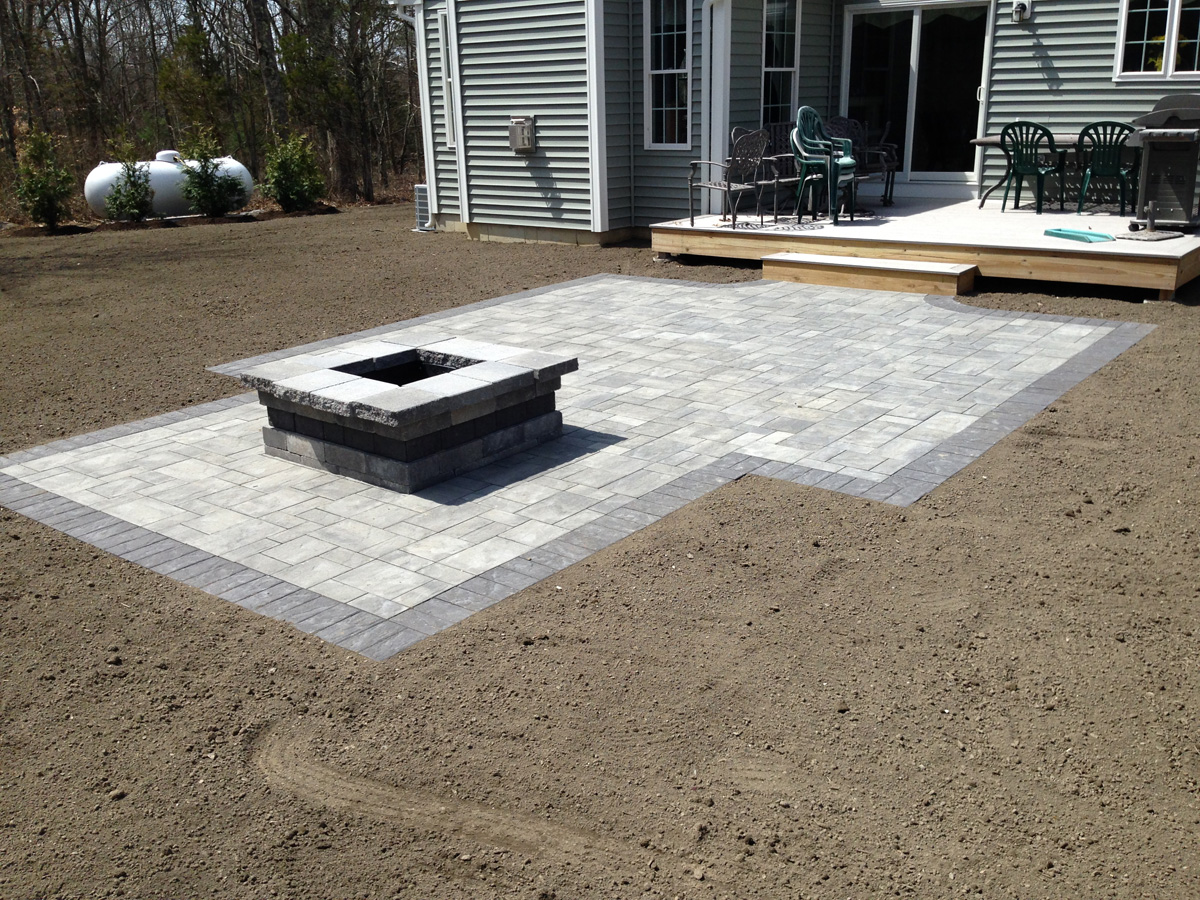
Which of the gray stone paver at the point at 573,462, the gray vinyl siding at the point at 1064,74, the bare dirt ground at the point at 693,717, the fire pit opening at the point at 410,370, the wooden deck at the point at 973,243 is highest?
the gray vinyl siding at the point at 1064,74

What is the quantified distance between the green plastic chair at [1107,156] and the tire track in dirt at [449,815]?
29.9 ft

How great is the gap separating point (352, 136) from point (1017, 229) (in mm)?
12775

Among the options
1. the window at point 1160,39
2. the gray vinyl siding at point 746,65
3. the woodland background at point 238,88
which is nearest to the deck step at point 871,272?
the gray vinyl siding at point 746,65

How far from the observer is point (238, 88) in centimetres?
2166

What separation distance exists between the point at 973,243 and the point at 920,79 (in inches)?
164

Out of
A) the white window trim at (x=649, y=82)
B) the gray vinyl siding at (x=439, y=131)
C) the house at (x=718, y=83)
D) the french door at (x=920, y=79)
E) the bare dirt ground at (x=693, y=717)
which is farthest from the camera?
the gray vinyl siding at (x=439, y=131)

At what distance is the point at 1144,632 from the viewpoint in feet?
11.6

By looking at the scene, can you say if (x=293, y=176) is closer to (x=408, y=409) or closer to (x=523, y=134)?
(x=523, y=134)

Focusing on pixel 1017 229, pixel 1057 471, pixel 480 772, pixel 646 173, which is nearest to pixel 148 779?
pixel 480 772

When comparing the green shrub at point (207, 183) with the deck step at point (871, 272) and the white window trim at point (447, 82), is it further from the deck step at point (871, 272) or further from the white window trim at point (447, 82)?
the deck step at point (871, 272)

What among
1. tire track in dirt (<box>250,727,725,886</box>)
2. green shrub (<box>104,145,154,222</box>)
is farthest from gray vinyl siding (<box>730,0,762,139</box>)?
tire track in dirt (<box>250,727,725,886</box>)

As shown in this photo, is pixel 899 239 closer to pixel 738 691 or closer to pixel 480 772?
pixel 738 691

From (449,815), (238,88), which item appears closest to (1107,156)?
(449,815)

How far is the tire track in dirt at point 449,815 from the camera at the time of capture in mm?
2613
